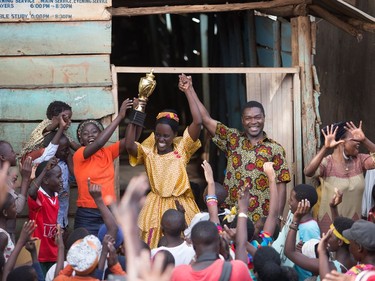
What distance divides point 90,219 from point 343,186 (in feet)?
6.94

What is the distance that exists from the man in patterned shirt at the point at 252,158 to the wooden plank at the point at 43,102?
83cm

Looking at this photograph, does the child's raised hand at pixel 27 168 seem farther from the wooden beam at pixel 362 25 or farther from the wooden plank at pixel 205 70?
the wooden beam at pixel 362 25

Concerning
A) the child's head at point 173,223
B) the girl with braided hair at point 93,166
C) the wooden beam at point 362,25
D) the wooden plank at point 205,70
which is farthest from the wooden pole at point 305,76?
the child's head at point 173,223

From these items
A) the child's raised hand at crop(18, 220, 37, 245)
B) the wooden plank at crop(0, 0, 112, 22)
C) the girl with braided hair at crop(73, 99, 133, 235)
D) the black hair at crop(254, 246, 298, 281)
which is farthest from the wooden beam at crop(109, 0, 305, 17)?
the black hair at crop(254, 246, 298, 281)

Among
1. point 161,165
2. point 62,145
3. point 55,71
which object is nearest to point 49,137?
point 62,145

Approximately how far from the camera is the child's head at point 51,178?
667cm

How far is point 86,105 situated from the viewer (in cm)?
753

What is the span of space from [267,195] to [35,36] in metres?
2.45

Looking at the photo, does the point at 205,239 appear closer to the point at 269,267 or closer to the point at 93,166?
the point at 269,267

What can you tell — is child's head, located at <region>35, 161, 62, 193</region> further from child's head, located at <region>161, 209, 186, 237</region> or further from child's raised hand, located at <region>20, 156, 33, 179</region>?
child's head, located at <region>161, 209, 186, 237</region>

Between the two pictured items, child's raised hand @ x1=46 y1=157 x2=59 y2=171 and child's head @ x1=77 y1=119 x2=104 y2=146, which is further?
child's head @ x1=77 y1=119 x2=104 y2=146

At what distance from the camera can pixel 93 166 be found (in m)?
6.93

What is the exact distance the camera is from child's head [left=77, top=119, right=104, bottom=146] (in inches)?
275

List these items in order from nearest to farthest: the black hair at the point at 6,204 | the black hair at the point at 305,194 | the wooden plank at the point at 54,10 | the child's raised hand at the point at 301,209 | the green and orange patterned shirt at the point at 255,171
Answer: the child's raised hand at the point at 301,209 < the black hair at the point at 6,204 < the black hair at the point at 305,194 < the green and orange patterned shirt at the point at 255,171 < the wooden plank at the point at 54,10
